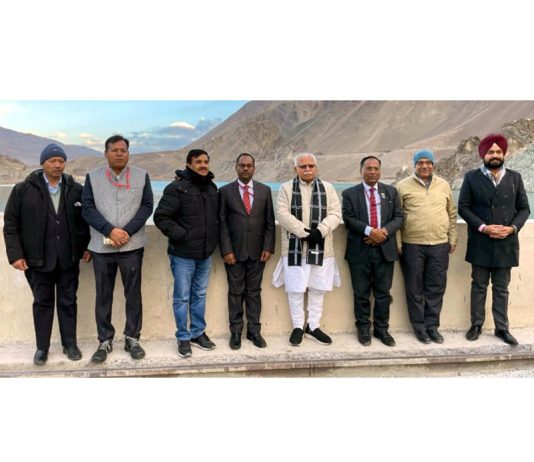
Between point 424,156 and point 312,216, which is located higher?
point 424,156

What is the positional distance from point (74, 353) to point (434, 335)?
8.98 ft

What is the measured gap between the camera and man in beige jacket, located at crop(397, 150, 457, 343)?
3348 millimetres

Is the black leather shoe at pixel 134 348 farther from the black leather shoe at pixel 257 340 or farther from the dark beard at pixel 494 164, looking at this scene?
the dark beard at pixel 494 164

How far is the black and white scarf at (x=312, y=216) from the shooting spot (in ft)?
10.7

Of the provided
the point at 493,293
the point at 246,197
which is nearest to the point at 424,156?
the point at 493,293

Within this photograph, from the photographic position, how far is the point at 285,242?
3.33m

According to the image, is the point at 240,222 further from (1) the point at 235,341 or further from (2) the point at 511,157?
(2) the point at 511,157

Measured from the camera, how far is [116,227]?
9.56 ft

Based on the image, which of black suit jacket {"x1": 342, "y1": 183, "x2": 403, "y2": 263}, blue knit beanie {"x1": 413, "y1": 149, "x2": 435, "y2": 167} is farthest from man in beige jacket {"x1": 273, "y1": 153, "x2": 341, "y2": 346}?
blue knit beanie {"x1": 413, "y1": 149, "x2": 435, "y2": 167}

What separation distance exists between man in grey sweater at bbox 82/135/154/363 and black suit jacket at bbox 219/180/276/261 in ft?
1.76

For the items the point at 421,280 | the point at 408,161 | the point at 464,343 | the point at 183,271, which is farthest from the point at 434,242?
the point at 408,161

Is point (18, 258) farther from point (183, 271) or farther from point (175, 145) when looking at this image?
point (175, 145)

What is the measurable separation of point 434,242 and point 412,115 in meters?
43.7

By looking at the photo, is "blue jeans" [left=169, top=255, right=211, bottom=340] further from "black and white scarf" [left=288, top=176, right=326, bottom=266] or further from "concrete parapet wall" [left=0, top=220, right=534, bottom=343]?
"black and white scarf" [left=288, top=176, right=326, bottom=266]
